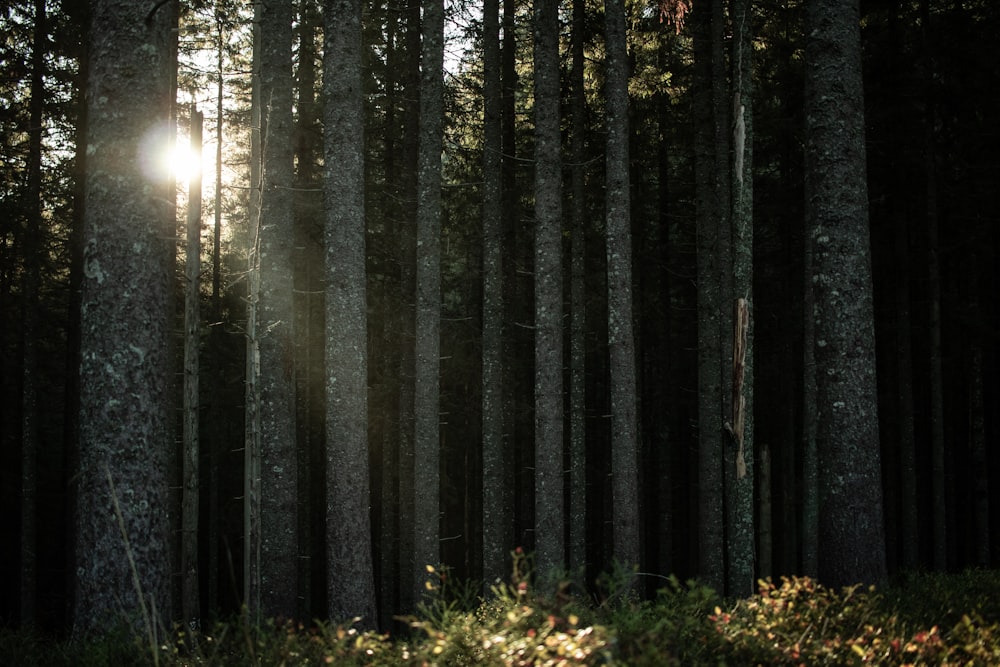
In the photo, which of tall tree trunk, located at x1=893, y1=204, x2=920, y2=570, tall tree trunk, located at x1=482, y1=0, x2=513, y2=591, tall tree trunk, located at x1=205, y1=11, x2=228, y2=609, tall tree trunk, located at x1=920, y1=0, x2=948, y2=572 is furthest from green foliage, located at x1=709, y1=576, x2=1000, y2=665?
tall tree trunk, located at x1=205, y1=11, x2=228, y2=609

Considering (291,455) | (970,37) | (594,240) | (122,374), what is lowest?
(291,455)

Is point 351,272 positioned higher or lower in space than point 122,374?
higher

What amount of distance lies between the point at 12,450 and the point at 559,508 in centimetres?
2009

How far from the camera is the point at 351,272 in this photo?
10125mm

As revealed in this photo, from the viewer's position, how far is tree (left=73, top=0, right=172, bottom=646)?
21.1ft

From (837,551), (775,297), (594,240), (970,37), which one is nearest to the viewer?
(837,551)

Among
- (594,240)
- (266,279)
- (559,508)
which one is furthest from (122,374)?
(594,240)

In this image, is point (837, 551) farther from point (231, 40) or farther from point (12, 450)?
point (12, 450)

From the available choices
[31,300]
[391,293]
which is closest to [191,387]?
[31,300]

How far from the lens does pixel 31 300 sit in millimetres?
18469

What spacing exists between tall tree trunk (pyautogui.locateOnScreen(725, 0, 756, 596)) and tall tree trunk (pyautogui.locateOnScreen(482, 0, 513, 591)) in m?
4.62

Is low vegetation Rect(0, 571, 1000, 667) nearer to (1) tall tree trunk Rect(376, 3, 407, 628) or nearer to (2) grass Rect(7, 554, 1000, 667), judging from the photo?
(2) grass Rect(7, 554, 1000, 667)

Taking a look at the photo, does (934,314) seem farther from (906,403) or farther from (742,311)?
(742,311)

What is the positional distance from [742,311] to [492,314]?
588 cm
